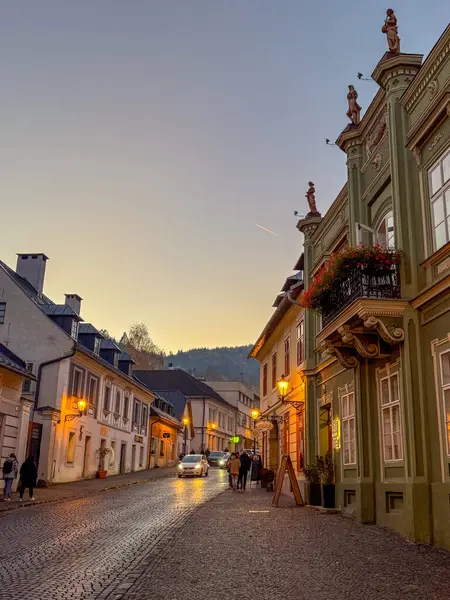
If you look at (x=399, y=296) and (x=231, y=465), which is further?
(x=231, y=465)

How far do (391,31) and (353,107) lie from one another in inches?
123

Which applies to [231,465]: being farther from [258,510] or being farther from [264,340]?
[258,510]

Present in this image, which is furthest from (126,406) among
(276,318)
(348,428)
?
(348,428)

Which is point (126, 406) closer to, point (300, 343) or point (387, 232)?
point (300, 343)

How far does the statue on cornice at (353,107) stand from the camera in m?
16.6

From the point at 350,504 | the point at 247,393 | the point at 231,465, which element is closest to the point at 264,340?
the point at 231,465

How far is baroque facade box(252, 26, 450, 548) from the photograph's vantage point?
11039mm

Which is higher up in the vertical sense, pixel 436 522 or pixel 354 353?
pixel 354 353

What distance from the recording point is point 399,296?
40.8 ft

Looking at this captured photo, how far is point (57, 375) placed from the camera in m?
29.9

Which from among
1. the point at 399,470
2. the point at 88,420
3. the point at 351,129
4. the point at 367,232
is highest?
the point at 351,129

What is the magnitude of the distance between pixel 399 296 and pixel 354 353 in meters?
2.79

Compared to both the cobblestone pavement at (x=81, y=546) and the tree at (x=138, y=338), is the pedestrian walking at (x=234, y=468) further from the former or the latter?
the tree at (x=138, y=338)

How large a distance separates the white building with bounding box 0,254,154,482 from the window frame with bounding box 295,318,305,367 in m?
10.8
